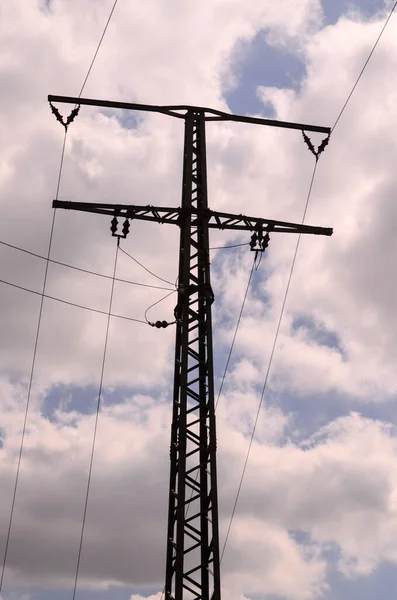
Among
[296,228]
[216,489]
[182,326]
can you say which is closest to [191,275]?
[182,326]

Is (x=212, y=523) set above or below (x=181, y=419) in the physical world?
below

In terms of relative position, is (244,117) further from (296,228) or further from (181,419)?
(181,419)

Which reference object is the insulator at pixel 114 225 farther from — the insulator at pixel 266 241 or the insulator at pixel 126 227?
the insulator at pixel 266 241

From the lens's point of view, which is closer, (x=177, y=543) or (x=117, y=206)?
(x=177, y=543)

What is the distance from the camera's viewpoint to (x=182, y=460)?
1848cm

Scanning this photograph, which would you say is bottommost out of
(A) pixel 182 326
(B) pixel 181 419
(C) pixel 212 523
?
(C) pixel 212 523

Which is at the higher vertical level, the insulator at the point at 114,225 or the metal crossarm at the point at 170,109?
the metal crossarm at the point at 170,109

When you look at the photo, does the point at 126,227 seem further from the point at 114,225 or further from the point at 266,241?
the point at 266,241

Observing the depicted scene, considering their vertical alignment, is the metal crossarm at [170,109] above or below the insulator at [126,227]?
above

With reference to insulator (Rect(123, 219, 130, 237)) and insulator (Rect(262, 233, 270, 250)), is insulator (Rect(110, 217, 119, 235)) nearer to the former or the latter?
insulator (Rect(123, 219, 130, 237))

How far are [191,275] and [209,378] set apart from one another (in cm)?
214

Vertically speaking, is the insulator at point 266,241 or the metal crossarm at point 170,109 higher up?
the metal crossarm at point 170,109

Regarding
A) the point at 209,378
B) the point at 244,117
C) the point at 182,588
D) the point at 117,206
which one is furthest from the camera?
the point at 244,117

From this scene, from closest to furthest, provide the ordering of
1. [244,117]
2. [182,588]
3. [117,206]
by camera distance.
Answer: [182,588], [117,206], [244,117]
